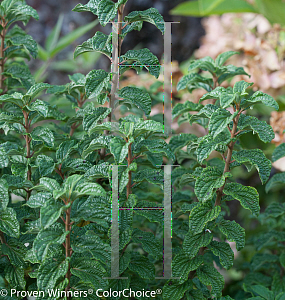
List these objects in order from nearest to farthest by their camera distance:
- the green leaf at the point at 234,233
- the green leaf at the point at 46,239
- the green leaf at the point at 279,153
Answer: the green leaf at the point at 46,239
the green leaf at the point at 234,233
the green leaf at the point at 279,153

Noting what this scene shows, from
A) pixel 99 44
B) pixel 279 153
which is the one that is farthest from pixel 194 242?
pixel 99 44

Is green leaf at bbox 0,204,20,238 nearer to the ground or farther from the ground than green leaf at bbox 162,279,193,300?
farther from the ground

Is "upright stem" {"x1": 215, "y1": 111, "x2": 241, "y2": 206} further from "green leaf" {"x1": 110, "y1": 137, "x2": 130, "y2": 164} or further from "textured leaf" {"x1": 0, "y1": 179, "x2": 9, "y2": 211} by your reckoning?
"textured leaf" {"x1": 0, "y1": 179, "x2": 9, "y2": 211}

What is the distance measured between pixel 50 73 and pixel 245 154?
7.72 feet

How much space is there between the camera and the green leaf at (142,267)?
65 cm

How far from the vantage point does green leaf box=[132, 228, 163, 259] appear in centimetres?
65

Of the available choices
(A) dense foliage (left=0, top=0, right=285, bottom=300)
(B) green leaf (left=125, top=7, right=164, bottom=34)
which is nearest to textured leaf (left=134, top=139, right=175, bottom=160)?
(A) dense foliage (left=0, top=0, right=285, bottom=300)

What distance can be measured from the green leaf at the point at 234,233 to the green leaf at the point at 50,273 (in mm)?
294

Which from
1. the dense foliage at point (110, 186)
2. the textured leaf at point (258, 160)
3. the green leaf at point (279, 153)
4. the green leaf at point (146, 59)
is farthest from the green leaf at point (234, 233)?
the green leaf at point (146, 59)

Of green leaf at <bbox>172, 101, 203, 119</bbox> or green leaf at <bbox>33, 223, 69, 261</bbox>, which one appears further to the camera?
green leaf at <bbox>172, 101, 203, 119</bbox>

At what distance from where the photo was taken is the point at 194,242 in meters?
0.64

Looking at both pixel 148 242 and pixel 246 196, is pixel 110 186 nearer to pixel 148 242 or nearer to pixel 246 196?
pixel 148 242

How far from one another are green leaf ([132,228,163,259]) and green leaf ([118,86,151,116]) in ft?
0.79

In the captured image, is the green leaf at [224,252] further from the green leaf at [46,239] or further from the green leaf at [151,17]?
the green leaf at [151,17]
